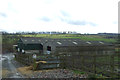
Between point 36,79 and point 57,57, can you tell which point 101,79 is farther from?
point 57,57

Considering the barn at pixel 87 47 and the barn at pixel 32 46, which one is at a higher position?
the barn at pixel 87 47

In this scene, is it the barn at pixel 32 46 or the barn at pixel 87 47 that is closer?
the barn at pixel 87 47

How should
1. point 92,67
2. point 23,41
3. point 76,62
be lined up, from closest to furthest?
1. point 92,67
2. point 76,62
3. point 23,41

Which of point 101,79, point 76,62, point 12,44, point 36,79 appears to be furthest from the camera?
point 12,44

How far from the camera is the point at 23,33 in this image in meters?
42.4

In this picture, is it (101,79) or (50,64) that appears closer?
(101,79)

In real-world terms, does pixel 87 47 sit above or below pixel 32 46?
above

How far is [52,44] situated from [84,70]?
13918mm

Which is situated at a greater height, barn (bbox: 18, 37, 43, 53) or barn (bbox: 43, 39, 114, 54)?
barn (bbox: 43, 39, 114, 54)

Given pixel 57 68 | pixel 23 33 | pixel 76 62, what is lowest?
pixel 57 68

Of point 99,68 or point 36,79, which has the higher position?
point 99,68

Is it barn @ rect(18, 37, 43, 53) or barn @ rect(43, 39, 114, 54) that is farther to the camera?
barn @ rect(18, 37, 43, 53)

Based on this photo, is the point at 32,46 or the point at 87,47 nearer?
the point at 87,47

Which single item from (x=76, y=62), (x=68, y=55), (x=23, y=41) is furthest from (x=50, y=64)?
(x=23, y=41)
